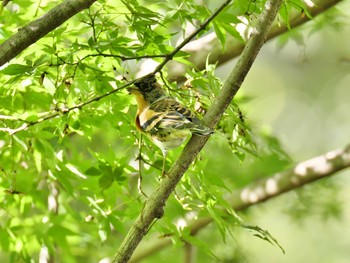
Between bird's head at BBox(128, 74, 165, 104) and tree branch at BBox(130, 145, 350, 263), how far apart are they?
4.55ft

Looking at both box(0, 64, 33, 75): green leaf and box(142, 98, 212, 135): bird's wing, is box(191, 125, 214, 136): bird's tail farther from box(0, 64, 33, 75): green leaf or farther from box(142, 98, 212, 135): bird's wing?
box(0, 64, 33, 75): green leaf

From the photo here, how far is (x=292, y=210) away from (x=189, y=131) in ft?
10.3

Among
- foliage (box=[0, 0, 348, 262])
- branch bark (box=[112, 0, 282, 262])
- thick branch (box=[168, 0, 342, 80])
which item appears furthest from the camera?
thick branch (box=[168, 0, 342, 80])

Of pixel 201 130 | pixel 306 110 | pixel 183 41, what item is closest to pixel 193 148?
pixel 201 130

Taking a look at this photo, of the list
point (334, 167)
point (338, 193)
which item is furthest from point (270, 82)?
point (334, 167)

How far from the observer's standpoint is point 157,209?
2057mm

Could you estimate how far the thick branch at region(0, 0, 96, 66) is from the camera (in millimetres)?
1934

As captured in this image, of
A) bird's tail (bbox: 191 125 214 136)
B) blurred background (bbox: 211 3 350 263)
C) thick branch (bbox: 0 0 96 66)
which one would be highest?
thick branch (bbox: 0 0 96 66)

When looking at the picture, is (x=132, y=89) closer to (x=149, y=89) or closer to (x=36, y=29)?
(x=149, y=89)

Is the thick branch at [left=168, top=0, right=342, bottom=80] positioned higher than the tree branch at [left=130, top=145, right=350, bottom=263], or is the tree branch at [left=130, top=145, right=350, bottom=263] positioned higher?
the thick branch at [left=168, top=0, right=342, bottom=80]

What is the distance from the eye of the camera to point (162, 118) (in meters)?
2.25

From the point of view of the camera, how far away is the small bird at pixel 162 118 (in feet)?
6.93

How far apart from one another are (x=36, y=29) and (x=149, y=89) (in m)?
0.59

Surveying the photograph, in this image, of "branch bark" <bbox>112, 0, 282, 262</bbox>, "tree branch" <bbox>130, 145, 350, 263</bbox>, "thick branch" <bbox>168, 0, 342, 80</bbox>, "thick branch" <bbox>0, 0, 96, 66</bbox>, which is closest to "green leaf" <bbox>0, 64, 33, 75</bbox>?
"thick branch" <bbox>0, 0, 96, 66</bbox>
